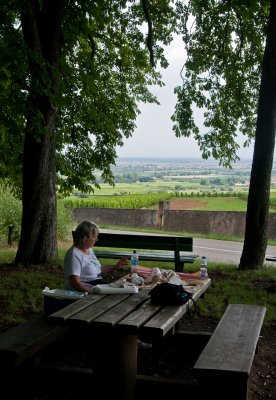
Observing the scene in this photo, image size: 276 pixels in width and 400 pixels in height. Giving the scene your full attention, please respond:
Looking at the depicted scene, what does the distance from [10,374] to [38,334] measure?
1.34ft

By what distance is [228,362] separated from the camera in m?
3.85

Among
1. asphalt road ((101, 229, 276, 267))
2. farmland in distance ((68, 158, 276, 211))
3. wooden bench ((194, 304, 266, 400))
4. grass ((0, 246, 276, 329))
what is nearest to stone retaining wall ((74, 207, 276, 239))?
farmland in distance ((68, 158, 276, 211))

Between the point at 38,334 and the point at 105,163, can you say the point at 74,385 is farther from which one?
the point at 105,163

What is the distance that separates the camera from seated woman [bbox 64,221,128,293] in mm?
5238

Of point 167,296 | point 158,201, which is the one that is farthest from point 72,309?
point 158,201

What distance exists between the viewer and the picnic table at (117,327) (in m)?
3.88

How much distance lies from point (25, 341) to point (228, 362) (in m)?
1.62

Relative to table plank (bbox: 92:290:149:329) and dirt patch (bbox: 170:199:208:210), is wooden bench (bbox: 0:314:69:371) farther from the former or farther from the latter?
dirt patch (bbox: 170:199:208:210)

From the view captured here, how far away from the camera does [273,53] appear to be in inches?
415

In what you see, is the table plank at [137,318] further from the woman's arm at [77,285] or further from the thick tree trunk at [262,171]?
the thick tree trunk at [262,171]

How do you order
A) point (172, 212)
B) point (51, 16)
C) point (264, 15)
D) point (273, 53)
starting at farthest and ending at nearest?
point (172, 212), point (264, 15), point (51, 16), point (273, 53)

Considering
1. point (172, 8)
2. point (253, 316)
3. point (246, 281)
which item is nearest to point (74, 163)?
point (172, 8)

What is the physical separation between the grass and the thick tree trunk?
53cm

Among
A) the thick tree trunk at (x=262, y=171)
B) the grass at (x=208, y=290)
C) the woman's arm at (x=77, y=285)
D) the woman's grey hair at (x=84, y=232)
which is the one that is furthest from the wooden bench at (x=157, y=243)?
the woman's arm at (x=77, y=285)
